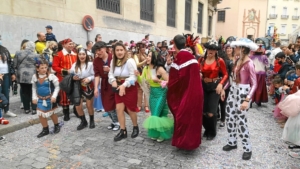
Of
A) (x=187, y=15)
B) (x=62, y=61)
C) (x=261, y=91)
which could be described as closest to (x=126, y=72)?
(x=62, y=61)

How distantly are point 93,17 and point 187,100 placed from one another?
25.7 feet

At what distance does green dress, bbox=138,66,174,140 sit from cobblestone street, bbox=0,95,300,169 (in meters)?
0.20

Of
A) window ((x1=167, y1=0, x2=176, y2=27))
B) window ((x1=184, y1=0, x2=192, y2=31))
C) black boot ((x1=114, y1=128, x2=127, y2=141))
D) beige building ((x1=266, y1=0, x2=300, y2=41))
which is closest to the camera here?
black boot ((x1=114, y1=128, x2=127, y2=141))

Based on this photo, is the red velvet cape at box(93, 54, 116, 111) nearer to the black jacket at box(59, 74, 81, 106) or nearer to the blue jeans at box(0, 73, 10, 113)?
the black jacket at box(59, 74, 81, 106)

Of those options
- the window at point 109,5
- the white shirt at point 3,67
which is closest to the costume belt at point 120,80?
the white shirt at point 3,67

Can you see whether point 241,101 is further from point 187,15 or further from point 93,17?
point 187,15

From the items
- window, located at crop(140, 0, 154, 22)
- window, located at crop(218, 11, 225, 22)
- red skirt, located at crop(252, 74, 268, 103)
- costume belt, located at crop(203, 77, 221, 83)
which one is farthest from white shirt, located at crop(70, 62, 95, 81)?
window, located at crop(218, 11, 225, 22)

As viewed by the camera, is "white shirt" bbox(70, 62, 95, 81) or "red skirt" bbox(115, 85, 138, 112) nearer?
"red skirt" bbox(115, 85, 138, 112)

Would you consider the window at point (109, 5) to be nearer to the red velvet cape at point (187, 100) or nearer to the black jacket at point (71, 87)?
the black jacket at point (71, 87)

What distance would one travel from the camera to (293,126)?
12.3 ft

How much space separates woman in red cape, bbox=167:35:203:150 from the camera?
3479 millimetres

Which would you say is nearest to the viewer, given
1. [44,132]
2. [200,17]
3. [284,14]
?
[44,132]

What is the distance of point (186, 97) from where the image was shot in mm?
3510

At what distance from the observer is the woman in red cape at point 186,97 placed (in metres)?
3.48
